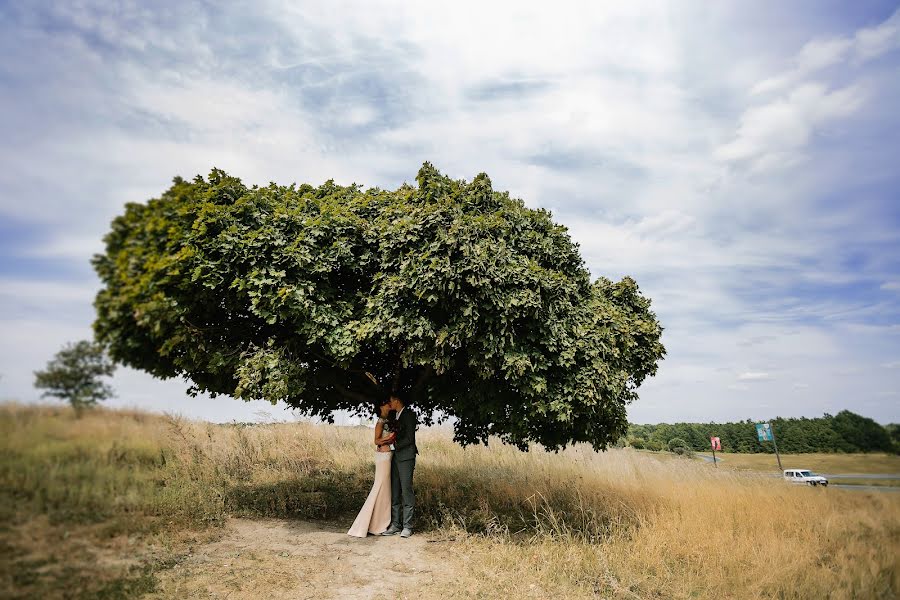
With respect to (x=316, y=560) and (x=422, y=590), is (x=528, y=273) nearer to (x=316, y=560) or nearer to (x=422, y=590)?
(x=422, y=590)

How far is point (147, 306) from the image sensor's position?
6879 millimetres

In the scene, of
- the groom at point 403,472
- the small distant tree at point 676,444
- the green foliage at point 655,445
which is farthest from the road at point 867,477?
the green foliage at point 655,445

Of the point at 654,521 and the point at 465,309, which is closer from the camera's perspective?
the point at 465,309

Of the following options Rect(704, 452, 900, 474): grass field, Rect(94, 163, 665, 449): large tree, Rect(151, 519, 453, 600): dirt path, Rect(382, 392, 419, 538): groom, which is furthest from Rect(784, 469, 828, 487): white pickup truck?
Rect(382, 392, 419, 538): groom

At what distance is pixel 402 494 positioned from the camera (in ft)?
34.5

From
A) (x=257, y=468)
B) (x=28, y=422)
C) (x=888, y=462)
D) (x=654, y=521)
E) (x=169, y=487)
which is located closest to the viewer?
(x=888, y=462)

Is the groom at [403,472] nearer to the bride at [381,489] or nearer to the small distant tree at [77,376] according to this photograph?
the bride at [381,489]

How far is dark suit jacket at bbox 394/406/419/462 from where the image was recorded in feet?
34.1

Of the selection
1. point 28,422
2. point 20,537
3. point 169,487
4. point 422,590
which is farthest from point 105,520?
point 422,590

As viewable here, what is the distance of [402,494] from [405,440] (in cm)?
125

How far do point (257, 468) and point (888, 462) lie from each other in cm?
1444

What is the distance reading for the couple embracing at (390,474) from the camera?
10.1 metres

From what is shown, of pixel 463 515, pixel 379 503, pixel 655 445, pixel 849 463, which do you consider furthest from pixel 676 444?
pixel 849 463

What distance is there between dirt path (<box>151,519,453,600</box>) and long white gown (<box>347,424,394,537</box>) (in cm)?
31
